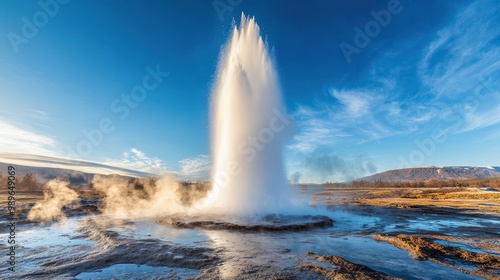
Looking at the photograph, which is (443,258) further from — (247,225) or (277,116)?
(277,116)

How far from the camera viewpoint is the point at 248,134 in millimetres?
22109

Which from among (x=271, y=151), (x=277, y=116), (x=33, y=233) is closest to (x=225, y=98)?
(x=277, y=116)

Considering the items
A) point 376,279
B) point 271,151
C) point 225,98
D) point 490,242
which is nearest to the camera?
point 376,279

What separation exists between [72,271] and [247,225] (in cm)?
909

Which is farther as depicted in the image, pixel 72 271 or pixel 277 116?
pixel 277 116

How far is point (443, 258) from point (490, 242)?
5.52 m

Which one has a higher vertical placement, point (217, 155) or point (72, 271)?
point (217, 155)

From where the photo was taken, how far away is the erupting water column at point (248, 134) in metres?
21.1

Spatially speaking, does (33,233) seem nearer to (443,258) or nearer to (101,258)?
(101,258)

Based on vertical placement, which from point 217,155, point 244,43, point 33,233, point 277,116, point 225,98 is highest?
point 244,43

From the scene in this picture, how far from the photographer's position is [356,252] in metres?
10.0

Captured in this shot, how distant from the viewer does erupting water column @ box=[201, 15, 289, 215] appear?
21062 mm

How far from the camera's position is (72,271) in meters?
7.67

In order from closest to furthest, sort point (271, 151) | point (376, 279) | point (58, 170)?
1. point (376, 279)
2. point (271, 151)
3. point (58, 170)
